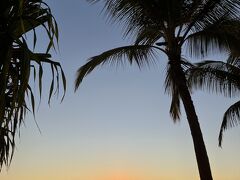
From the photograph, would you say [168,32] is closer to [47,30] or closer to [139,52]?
[139,52]

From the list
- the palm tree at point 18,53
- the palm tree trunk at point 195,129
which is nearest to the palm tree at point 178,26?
the palm tree trunk at point 195,129

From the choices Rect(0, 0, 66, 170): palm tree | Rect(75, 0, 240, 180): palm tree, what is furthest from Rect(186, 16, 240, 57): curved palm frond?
Rect(0, 0, 66, 170): palm tree

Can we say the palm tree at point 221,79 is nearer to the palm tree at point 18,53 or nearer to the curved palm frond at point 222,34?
the curved palm frond at point 222,34

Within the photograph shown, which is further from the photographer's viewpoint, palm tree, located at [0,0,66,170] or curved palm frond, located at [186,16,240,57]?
curved palm frond, located at [186,16,240,57]

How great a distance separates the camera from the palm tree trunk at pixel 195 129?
972 centimetres

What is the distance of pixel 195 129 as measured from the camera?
1006 cm

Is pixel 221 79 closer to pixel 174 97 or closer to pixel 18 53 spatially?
pixel 174 97

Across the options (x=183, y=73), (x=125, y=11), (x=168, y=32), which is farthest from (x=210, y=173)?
(x=125, y=11)

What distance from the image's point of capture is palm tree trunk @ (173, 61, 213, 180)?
9.72 metres

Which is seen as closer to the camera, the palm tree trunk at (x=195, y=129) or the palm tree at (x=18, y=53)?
the palm tree at (x=18, y=53)

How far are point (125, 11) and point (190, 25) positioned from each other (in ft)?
5.38

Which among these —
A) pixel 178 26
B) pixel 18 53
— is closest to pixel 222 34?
pixel 178 26

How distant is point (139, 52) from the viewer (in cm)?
1173

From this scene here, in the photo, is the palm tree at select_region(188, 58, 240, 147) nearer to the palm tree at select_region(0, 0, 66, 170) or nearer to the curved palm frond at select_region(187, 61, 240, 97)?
the curved palm frond at select_region(187, 61, 240, 97)
